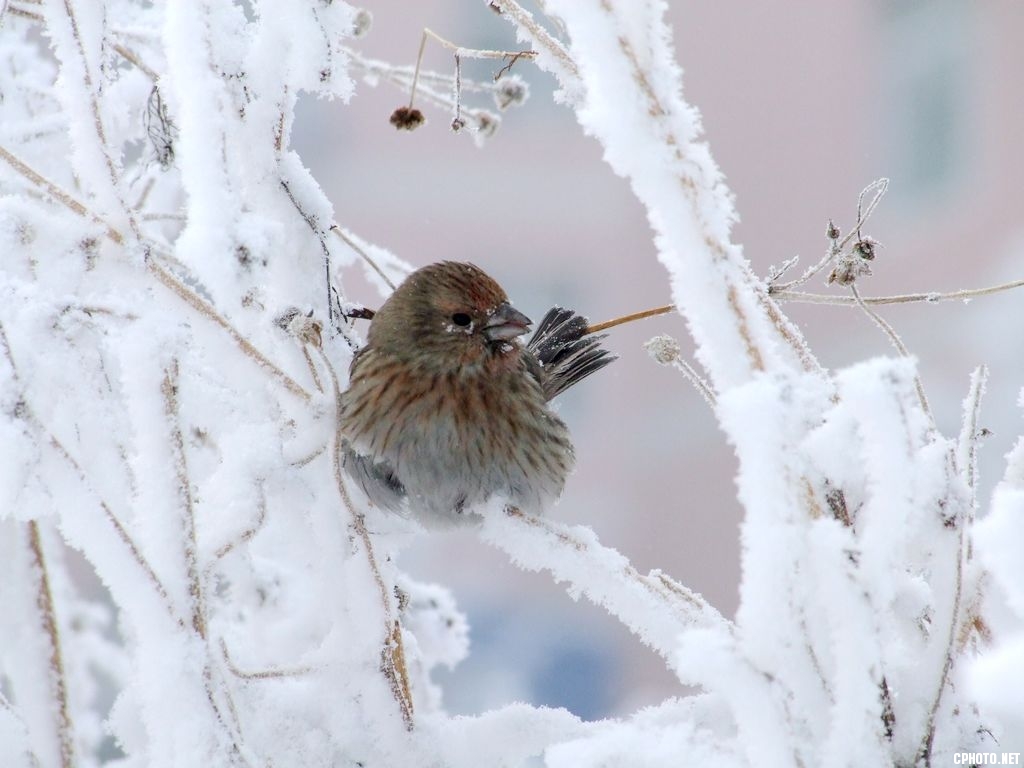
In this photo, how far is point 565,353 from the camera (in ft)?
10.2

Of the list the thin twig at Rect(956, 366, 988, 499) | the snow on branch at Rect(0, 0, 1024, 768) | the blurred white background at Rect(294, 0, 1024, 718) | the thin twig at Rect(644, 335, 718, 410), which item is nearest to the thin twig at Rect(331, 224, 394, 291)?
the snow on branch at Rect(0, 0, 1024, 768)

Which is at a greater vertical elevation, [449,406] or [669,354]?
[449,406]

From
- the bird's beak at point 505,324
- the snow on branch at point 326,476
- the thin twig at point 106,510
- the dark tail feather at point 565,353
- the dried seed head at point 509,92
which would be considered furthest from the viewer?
the dark tail feather at point 565,353

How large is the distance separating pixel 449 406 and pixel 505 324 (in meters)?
0.22

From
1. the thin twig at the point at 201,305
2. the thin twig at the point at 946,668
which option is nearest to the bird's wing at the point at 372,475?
the thin twig at the point at 201,305

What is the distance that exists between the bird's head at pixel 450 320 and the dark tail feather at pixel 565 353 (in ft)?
1.45

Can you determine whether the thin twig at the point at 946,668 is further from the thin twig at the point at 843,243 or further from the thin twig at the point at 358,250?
the thin twig at the point at 358,250

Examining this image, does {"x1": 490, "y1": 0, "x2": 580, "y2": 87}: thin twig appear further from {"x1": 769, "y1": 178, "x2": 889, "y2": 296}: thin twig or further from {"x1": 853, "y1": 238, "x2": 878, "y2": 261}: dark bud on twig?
{"x1": 853, "y1": 238, "x2": 878, "y2": 261}: dark bud on twig

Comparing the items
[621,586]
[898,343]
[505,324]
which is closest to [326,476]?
[621,586]

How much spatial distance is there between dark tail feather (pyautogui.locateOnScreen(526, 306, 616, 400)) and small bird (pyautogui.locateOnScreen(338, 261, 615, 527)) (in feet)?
1.05

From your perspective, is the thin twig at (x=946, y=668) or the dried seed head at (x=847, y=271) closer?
the thin twig at (x=946, y=668)

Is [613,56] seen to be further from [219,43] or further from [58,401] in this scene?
[58,401]

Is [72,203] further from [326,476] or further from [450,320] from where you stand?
[450,320]

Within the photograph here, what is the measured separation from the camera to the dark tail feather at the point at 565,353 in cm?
310
